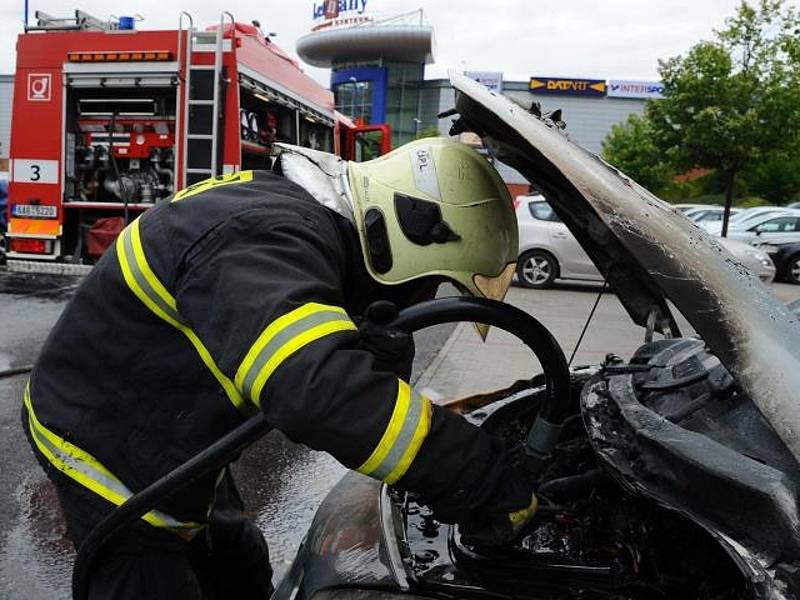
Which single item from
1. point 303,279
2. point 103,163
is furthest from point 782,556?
point 103,163

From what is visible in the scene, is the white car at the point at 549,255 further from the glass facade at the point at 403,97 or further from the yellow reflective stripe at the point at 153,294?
the glass facade at the point at 403,97

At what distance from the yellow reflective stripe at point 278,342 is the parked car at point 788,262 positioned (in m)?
14.8

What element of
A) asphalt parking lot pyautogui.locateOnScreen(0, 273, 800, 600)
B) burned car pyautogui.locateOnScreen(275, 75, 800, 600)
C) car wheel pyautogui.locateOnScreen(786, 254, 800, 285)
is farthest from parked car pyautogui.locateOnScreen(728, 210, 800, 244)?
burned car pyautogui.locateOnScreen(275, 75, 800, 600)

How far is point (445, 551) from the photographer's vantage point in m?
1.64

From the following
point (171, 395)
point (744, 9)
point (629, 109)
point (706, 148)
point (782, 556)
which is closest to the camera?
point (782, 556)

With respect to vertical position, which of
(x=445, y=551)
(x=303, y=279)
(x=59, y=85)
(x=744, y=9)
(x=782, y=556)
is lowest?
(x=445, y=551)

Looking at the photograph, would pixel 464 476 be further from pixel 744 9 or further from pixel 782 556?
pixel 744 9

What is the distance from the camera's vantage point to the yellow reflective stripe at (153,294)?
4.87 ft

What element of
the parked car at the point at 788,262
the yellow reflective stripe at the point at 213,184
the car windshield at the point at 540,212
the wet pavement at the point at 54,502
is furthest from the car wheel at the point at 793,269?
the yellow reflective stripe at the point at 213,184

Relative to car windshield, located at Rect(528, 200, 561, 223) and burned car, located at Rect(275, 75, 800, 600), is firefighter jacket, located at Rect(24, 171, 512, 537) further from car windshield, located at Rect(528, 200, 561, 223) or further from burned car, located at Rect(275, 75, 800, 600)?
car windshield, located at Rect(528, 200, 561, 223)

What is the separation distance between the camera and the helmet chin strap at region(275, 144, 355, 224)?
5.38 feet

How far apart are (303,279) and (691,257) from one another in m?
0.73

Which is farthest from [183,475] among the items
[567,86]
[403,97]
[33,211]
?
[403,97]

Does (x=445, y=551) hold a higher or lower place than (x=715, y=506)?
lower
